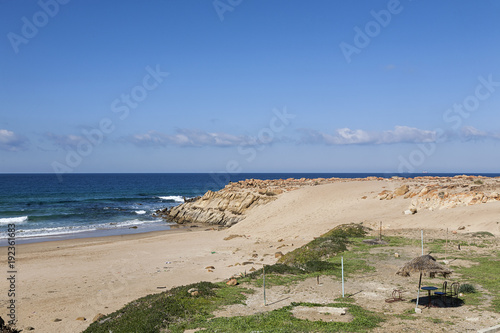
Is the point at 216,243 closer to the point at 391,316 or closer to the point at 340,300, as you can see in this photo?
the point at 340,300

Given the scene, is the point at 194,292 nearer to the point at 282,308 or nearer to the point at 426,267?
the point at 282,308

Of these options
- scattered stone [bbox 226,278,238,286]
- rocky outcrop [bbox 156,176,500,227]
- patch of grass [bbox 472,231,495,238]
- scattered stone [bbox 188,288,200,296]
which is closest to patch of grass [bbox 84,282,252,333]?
scattered stone [bbox 188,288,200,296]

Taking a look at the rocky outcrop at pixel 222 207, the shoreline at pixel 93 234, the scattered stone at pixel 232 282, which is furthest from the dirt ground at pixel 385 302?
the rocky outcrop at pixel 222 207

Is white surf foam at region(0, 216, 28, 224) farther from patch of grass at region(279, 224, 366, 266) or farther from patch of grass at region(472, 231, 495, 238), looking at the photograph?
patch of grass at region(472, 231, 495, 238)

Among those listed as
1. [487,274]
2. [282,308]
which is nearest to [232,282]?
[282,308]

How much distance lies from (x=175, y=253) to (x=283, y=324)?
18.8m

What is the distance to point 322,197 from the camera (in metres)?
46.2

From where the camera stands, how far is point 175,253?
2920 cm

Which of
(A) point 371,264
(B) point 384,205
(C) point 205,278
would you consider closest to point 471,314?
(A) point 371,264

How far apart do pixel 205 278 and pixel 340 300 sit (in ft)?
28.9

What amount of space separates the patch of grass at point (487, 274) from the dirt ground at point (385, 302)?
396 millimetres

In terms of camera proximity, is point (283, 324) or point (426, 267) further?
point (426, 267)

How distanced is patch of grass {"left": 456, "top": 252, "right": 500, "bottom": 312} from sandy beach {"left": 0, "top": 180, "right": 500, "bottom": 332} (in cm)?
785

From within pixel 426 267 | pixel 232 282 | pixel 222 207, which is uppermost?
pixel 426 267
